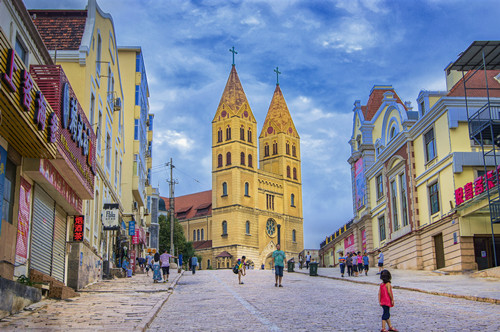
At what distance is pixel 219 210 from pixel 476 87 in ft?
226

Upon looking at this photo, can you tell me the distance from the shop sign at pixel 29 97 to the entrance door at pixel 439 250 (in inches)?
840

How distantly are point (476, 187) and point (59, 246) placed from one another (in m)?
17.0

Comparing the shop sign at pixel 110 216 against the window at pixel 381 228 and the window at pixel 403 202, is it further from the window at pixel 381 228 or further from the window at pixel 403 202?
the window at pixel 381 228

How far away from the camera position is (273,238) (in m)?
101

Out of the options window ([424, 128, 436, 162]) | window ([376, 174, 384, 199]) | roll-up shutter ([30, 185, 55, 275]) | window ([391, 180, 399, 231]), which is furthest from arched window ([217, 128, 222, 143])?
roll-up shutter ([30, 185, 55, 275])

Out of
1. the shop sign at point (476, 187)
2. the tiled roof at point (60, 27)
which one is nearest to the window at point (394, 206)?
the shop sign at point (476, 187)

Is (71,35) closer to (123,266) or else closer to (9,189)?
(9,189)

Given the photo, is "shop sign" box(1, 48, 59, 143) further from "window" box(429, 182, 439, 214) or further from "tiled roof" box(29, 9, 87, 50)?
"window" box(429, 182, 439, 214)

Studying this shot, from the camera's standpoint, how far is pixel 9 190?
1398 centimetres

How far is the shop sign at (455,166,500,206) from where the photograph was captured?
24953mm

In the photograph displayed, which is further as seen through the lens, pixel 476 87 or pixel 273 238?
pixel 273 238

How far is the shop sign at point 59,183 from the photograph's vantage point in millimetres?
15747

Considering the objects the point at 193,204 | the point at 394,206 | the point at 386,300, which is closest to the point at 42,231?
the point at 386,300

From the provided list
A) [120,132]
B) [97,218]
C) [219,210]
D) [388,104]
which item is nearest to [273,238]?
[219,210]
